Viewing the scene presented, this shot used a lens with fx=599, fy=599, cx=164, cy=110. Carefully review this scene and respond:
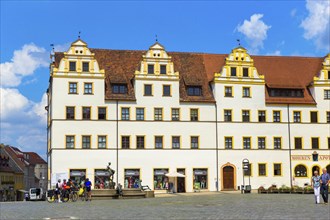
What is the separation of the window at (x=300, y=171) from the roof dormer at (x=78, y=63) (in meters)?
24.2

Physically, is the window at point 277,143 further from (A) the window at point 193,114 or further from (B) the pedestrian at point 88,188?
(B) the pedestrian at point 88,188

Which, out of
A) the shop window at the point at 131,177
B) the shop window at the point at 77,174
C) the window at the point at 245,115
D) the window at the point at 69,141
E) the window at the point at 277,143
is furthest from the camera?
the window at the point at 277,143

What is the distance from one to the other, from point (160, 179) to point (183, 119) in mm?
6998

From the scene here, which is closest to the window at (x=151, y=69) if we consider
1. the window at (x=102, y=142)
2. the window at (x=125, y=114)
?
the window at (x=125, y=114)

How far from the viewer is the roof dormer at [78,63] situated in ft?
207

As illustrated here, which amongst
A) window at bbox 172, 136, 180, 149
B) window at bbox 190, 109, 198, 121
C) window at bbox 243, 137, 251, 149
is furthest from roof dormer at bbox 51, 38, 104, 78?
window at bbox 243, 137, 251, 149

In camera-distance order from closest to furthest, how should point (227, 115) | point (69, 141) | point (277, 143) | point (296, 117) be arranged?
point (69, 141) < point (227, 115) < point (277, 143) < point (296, 117)

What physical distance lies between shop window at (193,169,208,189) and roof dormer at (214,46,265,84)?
10643 millimetres

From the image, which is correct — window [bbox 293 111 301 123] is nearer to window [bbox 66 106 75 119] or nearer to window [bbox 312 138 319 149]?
window [bbox 312 138 319 149]

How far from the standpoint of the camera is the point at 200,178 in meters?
65.4

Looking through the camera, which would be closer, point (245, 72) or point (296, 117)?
point (245, 72)

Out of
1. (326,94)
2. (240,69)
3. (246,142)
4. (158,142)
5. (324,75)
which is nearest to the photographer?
(158,142)

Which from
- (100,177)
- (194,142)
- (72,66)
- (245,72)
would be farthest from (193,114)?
(72,66)

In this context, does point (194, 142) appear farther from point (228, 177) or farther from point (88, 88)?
point (88, 88)
